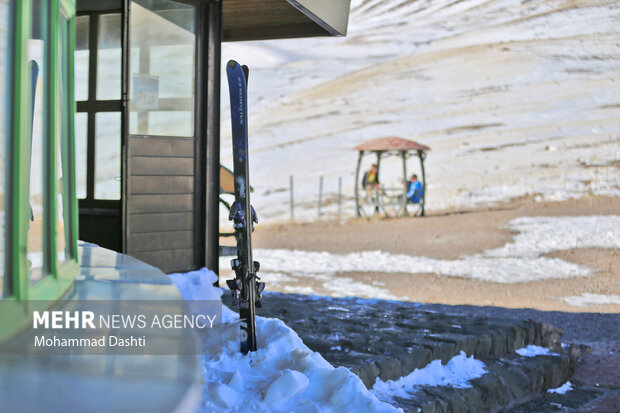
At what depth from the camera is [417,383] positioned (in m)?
4.70

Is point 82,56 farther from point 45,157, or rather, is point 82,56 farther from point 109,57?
point 45,157

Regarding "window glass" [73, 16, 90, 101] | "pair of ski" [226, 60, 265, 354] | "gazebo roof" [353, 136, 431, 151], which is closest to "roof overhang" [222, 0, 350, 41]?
"window glass" [73, 16, 90, 101]

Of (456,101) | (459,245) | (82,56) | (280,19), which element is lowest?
(459,245)

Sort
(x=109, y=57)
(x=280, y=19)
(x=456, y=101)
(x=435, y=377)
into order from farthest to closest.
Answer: (x=456, y=101), (x=280, y=19), (x=109, y=57), (x=435, y=377)

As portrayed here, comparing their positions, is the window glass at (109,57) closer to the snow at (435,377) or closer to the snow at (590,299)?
the snow at (435,377)

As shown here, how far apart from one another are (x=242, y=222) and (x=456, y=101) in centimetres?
3313

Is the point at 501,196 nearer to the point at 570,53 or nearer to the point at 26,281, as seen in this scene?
the point at 570,53

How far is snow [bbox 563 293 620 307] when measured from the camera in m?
9.85

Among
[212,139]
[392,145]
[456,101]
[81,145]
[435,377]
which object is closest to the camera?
[435,377]

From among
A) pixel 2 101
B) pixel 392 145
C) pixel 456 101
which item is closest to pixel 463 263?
pixel 392 145

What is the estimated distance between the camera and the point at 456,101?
36438 millimetres

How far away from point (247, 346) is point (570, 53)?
37239 millimetres

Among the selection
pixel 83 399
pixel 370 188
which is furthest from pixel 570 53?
pixel 83 399

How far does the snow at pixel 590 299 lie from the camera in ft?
32.3
